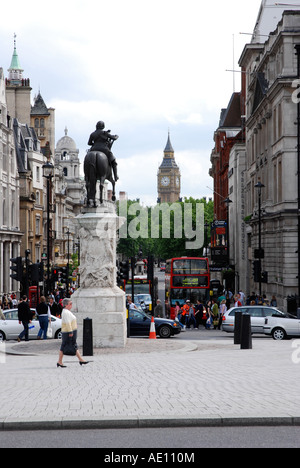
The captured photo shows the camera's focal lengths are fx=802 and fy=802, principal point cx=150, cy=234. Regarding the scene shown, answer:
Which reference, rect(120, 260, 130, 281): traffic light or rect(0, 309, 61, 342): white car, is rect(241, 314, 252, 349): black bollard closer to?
rect(0, 309, 61, 342): white car

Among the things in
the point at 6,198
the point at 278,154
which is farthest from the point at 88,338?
the point at 6,198

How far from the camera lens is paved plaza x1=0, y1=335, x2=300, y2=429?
987cm

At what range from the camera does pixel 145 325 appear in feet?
93.2

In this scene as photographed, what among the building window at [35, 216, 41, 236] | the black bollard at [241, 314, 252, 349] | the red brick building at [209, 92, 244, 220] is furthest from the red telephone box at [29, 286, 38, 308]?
the red brick building at [209, 92, 244, 220]

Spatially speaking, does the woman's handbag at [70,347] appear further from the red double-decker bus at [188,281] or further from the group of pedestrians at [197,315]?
the red double-decker bus at [188,281]

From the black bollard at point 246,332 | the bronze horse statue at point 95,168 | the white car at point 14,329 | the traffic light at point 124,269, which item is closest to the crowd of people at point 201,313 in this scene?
the traffic light at point 124,269

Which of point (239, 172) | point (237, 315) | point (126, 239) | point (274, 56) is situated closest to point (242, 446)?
point (237, 315)

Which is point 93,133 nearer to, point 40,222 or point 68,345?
point 68,345

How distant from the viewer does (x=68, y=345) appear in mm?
16141

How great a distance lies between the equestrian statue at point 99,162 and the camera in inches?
845

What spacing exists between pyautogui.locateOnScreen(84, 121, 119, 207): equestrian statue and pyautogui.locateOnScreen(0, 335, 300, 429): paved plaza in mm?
4520

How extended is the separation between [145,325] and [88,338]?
10067mm

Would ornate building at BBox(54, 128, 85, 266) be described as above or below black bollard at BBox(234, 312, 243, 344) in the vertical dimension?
above

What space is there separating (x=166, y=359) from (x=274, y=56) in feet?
109
